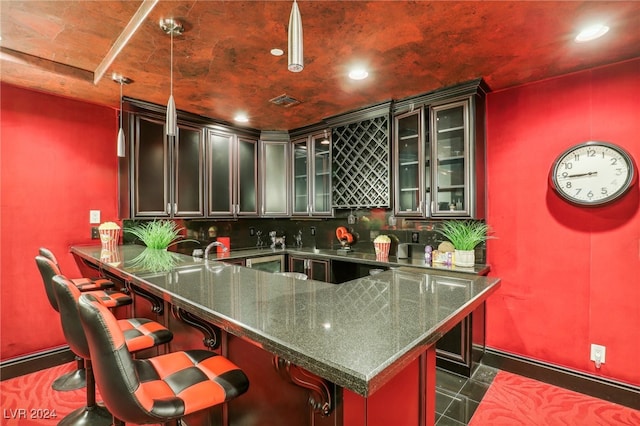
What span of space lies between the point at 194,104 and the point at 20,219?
6.16ft

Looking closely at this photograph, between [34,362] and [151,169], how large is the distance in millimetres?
1998

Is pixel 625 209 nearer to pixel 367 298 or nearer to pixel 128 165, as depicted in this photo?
pixel 367 298

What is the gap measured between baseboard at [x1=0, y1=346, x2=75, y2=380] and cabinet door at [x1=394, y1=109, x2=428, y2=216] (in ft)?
11.4

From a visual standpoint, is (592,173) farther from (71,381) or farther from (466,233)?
(71,381)

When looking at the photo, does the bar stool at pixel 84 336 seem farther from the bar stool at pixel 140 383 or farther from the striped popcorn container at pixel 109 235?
the striped popcorn container at pixel 109 235

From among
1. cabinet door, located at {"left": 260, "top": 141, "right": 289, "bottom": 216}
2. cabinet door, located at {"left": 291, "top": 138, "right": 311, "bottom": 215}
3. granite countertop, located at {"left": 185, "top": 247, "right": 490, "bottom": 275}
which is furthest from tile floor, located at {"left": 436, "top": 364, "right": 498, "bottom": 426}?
cabinet door, located at {"left": 260, "top": 141, "right": 289, "bottom": 216}

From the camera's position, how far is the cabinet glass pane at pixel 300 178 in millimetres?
4059

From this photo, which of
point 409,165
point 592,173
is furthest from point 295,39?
point 592,173

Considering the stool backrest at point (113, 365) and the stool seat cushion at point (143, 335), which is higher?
the stool backrest at point (113, 365)

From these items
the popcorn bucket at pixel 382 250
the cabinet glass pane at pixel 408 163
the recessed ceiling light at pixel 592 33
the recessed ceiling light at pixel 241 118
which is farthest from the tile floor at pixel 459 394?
the recessed ceiling light at pixel 241 118

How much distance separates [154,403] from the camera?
3.24 ft

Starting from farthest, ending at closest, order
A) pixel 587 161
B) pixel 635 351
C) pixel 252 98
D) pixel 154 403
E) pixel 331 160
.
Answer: pixel 331 160 → pixel 252 98 → pixel 587 161 → pixel 635 351 → pixel 154 403

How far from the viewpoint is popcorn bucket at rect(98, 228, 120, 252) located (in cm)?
296

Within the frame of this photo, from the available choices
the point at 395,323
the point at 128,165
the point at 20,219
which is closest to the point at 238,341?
the point at 395,323
